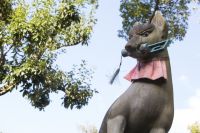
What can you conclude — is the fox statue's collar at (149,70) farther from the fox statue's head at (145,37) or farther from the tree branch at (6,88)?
the tree branch at (6,88)

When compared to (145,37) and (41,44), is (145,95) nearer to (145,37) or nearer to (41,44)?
(145,37)

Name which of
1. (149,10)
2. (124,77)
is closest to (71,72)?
(149,10)

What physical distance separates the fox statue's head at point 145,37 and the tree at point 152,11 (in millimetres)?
7028

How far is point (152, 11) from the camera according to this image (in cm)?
1165

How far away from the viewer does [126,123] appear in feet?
14.0

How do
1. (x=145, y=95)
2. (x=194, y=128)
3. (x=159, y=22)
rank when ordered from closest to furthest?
(x=145, y=95) < (x=159, y=22) < (x=194, y=128)

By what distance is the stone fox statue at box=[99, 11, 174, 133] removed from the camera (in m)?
4.22

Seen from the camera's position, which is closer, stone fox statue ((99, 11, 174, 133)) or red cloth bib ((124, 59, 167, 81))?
stone fox statue ((99, 11, 174, 133))

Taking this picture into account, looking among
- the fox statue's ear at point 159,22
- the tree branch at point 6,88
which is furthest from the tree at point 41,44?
the fox statue's ear at point 159,22

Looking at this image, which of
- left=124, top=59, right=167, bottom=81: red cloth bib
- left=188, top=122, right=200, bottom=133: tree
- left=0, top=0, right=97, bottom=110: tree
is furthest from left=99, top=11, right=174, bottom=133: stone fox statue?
left=188, top=122, right=200, bottom=133: tree

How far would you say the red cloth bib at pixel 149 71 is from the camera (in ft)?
14.2

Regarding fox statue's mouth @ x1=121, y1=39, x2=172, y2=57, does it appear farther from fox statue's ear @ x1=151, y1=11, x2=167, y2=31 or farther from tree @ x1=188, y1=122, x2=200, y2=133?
tree @ x1=188, y1=122, x2=200, y2=133

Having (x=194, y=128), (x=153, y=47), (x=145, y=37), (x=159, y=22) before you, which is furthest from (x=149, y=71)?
(x=194, y=128)

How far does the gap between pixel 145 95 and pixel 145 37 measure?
59 centimetres
